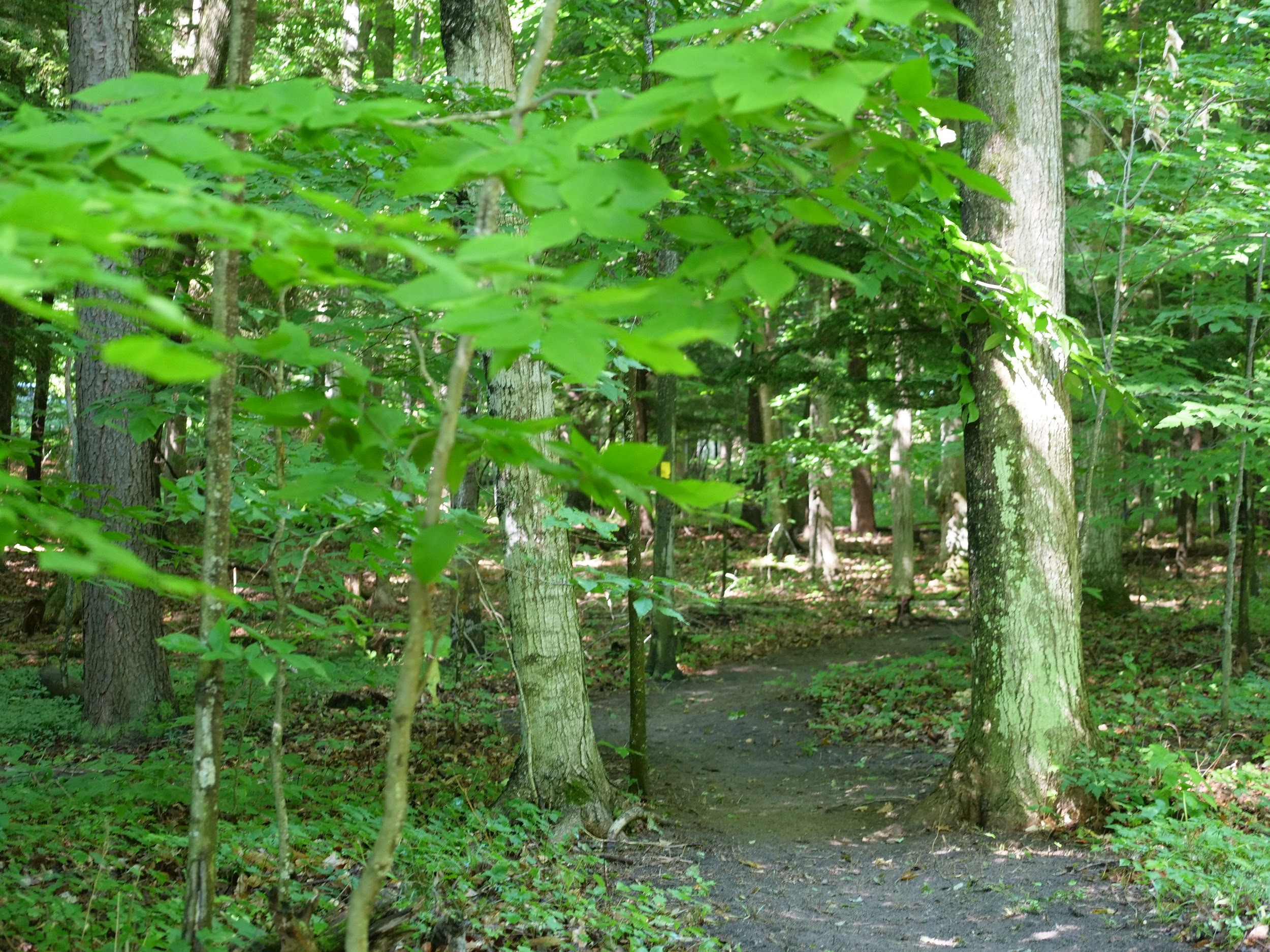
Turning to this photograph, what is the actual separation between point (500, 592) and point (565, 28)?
9873 mm

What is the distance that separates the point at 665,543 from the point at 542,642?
15.8ft

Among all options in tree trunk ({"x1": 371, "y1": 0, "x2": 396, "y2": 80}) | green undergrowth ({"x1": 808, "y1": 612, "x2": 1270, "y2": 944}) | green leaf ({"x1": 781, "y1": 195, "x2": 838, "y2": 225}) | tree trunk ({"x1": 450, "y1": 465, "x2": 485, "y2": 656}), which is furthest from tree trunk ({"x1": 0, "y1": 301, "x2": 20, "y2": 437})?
green leaf ({"x1": 781, "y1": 195, "x2": 838, "y2": 225})

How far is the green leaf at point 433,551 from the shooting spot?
1.51 m

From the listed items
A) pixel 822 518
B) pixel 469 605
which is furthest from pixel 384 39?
pixel 822 518

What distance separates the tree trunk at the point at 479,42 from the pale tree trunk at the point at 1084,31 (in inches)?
335

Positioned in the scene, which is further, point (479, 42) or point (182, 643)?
point (479, 42)

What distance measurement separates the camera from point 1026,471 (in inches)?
219

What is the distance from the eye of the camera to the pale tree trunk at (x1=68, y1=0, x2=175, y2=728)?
7.06 metres

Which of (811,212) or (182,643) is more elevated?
(811,212)

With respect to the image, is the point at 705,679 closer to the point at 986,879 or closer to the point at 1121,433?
the point at 1121,433

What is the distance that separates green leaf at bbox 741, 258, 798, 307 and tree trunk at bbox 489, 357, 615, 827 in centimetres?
403

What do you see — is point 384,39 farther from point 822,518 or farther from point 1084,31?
point 822,518

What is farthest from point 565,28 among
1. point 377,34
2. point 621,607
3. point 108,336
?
point 621,607

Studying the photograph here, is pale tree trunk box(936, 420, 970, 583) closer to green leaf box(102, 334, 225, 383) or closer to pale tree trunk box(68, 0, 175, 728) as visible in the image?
pale tree trunk box(68, 0, 175, 728)
